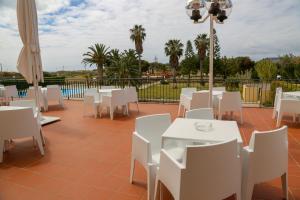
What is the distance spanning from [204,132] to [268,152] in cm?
60

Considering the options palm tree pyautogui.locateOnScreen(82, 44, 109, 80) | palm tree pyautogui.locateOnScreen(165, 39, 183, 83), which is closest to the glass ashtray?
palm tree pyautogui.locateOnScreen(82, 44, 109, 80)

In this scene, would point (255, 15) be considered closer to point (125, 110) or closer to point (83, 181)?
point (125, 110)

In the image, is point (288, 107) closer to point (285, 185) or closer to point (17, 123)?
point (285, 185)

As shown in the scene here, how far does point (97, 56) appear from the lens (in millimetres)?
21750

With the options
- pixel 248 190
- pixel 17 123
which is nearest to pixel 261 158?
pixel 248 190

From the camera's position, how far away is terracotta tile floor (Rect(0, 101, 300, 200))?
234 centimetres

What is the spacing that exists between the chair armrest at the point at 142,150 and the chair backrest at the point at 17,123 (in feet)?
5.96

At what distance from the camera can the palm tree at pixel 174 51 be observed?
30250mm

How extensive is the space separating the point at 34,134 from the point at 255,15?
860 centimetres

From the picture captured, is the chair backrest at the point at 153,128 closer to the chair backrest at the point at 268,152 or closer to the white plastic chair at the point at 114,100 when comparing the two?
the chair backrest at the point at 268,152

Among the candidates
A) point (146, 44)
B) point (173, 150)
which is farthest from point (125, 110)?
point (146, 44)

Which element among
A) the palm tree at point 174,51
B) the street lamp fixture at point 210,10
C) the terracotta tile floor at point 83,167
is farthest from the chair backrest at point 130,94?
the palm tree at point 174,51

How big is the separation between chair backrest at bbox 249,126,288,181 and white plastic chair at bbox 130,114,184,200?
71cm

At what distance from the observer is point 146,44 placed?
27.6 meters
